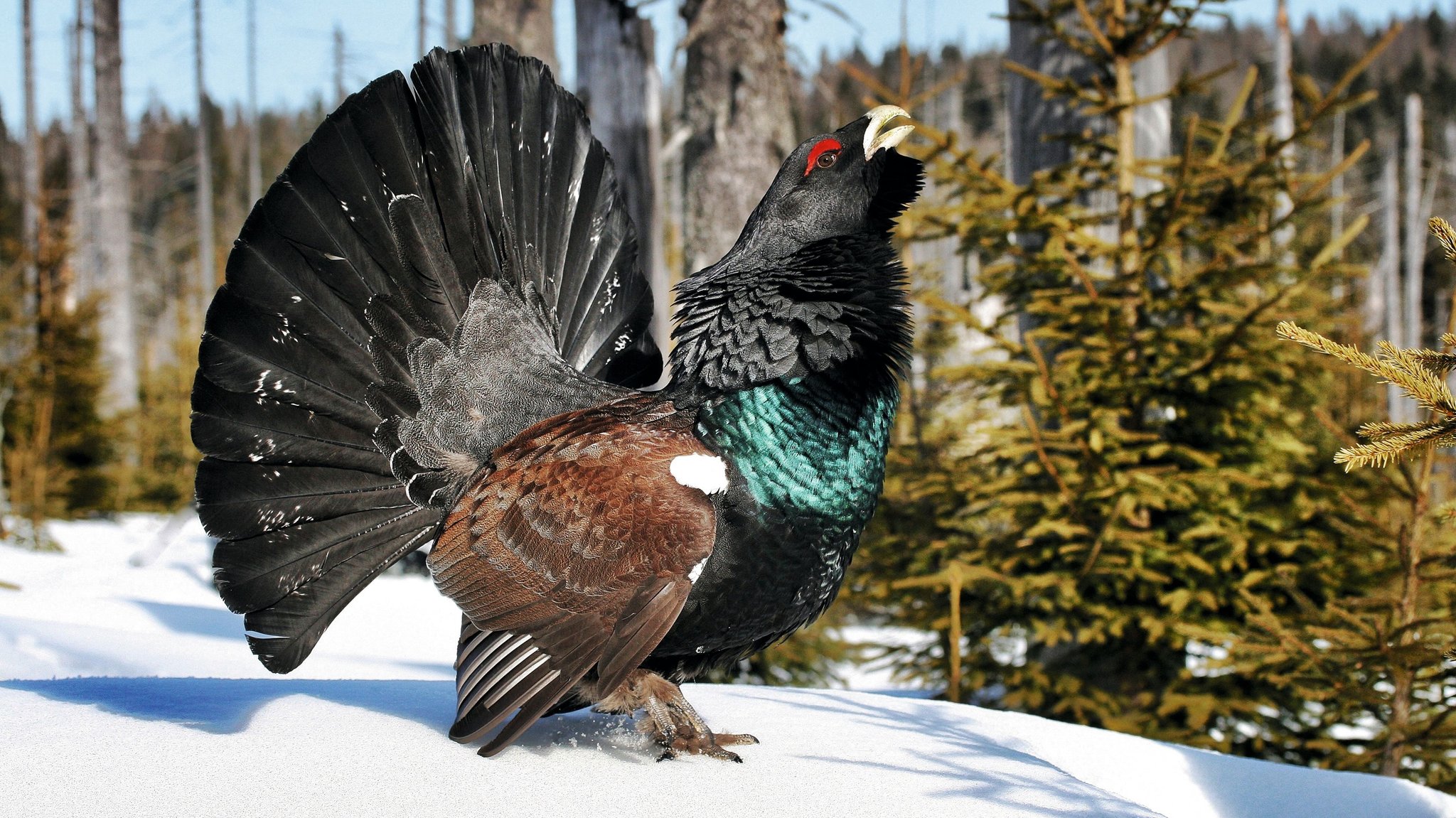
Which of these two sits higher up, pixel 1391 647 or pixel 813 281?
pixel 813 281

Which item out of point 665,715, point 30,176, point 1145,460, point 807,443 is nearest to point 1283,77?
point 1145,460

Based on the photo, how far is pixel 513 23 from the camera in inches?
343

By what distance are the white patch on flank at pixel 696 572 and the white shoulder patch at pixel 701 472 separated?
0.17 metres

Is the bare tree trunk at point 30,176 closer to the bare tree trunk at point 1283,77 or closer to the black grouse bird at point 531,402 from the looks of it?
the black grouse bird at point 531,402

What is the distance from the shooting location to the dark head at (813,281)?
267 cm

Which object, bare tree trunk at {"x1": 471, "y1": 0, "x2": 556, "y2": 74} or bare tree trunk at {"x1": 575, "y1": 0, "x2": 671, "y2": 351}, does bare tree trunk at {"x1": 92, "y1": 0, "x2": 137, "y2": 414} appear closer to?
bare tree trunk at {"x1": 471, "y1": 0, "x2": 556, "y2": 74}

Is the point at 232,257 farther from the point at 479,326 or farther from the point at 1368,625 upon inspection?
the point at 1368,625

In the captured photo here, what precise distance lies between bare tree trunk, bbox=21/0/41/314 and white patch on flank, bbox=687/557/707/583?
13.6 metres

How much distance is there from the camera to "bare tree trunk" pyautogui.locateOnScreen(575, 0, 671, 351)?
6.42 meters

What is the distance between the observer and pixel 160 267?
52094 millimetres

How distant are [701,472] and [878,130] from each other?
1.17 metres

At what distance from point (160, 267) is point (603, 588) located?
57711mm

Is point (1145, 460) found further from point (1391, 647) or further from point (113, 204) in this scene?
point (113, 204)

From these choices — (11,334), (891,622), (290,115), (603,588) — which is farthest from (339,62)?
(290,115)
